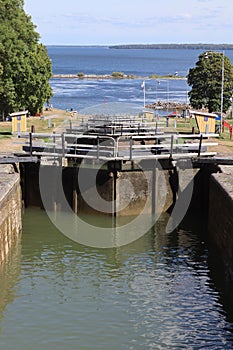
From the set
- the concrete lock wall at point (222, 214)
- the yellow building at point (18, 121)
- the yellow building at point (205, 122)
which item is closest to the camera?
the concrete lock wall at point (222, 214)

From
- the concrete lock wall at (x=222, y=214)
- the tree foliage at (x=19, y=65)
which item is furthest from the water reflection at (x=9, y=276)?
the tree foliage at (x=19, y=65)

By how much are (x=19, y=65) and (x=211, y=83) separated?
12055mm

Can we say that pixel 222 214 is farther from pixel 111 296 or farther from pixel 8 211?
pixel 8 211

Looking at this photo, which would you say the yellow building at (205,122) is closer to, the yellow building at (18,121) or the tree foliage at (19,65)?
the yellow building at (18,121)

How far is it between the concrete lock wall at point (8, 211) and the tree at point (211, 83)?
20262mm

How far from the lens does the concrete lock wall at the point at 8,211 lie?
16.7 metres

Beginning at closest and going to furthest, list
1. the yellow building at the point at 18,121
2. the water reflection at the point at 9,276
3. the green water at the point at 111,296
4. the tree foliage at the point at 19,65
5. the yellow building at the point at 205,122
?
1. the green water at the point at 111,296
2. the water reflection at the point at 9,276
3. the yellow building at the point at 18,121
4. the yellow building at the point at 205,122
5. the tree foliage at the point at 19,65

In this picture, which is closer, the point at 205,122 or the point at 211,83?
the point at 205,122

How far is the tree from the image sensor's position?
38250 mm

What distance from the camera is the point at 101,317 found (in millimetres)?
14125

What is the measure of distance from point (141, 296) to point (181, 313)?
135 centimetres

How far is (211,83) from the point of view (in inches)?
1505

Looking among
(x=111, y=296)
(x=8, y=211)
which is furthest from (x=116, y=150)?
(x=111, y=296)

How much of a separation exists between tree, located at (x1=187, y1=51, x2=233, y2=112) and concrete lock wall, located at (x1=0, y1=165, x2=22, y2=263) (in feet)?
66.5
